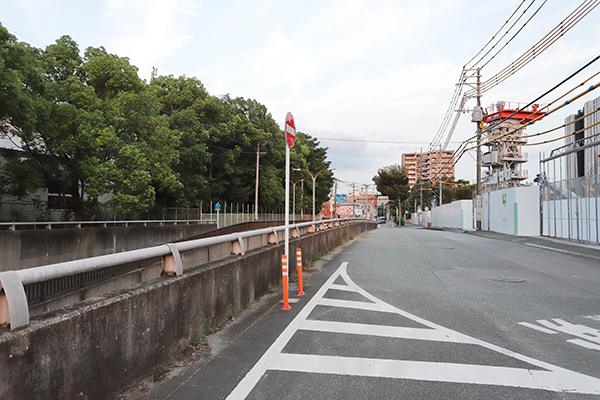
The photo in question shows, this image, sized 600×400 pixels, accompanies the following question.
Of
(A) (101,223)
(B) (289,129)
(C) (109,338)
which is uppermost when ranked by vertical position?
(B) (289,129)

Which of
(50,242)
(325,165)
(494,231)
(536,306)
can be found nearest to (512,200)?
(494,231)

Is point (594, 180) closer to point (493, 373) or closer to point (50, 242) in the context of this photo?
point (493, 373)

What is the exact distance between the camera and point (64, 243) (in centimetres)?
2016

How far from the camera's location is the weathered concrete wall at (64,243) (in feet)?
56.1

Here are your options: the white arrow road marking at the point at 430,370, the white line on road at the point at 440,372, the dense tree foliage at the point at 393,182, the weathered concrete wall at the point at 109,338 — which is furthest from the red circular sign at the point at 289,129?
the dense tree foliage at the point at 393,182

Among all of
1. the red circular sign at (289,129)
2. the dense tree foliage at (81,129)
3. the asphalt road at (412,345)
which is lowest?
the asphalt road at (412,345)

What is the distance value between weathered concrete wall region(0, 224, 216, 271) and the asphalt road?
1486 cm

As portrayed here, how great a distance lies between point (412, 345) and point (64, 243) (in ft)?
66.3

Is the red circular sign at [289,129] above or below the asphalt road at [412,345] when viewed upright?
above

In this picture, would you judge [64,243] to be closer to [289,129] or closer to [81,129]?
[81,129]

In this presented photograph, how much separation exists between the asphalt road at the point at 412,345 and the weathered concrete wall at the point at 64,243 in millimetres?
→ 14864

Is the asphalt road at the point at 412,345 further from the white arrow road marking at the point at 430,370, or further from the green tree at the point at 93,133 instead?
the green tree at the point at 93,133

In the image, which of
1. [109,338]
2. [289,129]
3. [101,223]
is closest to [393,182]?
[101,223]

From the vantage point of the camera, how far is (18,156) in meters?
22.7
